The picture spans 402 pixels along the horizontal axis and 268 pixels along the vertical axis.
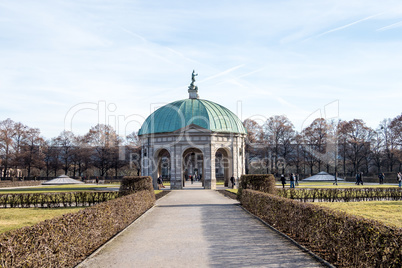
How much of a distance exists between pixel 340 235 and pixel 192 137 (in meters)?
37.6

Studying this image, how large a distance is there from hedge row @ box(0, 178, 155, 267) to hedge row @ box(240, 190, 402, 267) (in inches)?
268

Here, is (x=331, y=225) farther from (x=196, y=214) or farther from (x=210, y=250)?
(x=196, y=214)

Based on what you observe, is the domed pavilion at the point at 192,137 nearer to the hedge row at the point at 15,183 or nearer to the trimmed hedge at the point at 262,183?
the trimmed hedge at the point at 262,183

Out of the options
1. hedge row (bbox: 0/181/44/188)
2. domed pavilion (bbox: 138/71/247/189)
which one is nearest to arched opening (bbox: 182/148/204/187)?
domed pavilion (bbox: 138/71/247/189)

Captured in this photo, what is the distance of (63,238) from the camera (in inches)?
367

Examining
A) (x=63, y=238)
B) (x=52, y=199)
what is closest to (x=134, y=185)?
(x=52, y=199)

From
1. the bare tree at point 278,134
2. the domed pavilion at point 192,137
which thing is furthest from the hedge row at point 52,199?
the bare tree at point 278,134

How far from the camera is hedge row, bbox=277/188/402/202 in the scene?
94.1ft

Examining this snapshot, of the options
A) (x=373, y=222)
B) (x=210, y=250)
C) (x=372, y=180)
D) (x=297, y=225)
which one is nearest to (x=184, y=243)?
(x=210, y=250)

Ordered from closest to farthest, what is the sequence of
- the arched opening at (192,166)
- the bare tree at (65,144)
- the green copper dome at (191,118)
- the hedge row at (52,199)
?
the hedge row at (52,199)
the green copper dome at (191,118)
the arched opening at (192,166)
the bare tree at (65,144)

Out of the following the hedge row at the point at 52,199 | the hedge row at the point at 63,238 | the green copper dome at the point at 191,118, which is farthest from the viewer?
the green copper dome at the point at 191,118

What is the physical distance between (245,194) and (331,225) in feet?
45.5

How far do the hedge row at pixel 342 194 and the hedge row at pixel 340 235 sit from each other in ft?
44.8

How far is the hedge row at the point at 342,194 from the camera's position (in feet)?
94.1
